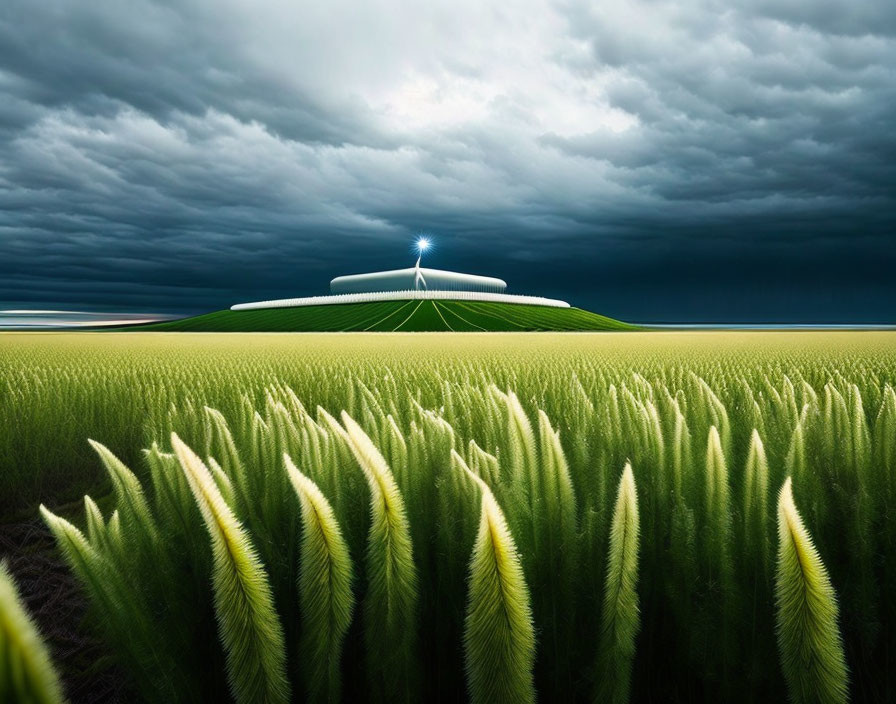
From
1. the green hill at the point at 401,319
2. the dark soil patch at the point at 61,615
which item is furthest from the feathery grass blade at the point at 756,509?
the green hill at the point at 401,319

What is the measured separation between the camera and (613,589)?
0.68 metres

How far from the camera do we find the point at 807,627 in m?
0.63

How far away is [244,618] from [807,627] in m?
0.61

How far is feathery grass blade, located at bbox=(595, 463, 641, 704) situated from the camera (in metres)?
0.67

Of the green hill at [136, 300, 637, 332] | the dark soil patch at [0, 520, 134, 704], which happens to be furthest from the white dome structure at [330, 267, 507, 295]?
the dark soil patch at [0, 520, 134, 704]

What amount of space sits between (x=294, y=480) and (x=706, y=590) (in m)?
0.62

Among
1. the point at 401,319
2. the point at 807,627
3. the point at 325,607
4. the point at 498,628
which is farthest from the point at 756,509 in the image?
the point at 401,319

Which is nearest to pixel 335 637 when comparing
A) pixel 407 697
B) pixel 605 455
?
pixel 407 697

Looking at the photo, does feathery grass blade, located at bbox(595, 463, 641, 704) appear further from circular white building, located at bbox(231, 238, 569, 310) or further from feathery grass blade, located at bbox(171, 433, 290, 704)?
circular white building, located at bbox(231, 238, 569, 310)

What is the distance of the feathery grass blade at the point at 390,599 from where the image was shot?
667 mm

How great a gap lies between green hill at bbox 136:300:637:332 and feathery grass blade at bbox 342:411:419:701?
230 feet

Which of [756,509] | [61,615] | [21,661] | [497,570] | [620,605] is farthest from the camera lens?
[61,615]

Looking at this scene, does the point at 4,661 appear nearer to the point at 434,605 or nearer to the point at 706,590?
the point at 434,605

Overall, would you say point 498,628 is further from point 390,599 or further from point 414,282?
point 414,282
